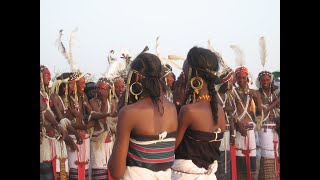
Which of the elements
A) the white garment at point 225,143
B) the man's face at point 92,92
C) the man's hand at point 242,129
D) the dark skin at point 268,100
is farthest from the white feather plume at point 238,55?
the man's face at point 92,92

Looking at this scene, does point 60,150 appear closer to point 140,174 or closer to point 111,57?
point 111,57

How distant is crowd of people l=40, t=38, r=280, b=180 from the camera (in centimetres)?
421

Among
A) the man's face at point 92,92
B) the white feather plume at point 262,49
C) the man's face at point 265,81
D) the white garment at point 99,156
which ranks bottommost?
the white garment at point 99,156

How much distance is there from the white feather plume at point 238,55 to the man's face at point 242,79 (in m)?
0.14

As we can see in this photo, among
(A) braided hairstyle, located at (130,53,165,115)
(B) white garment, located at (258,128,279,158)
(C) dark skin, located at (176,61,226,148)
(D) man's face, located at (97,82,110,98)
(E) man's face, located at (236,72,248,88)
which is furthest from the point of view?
(B) white garment, located at (258,128,279,158)

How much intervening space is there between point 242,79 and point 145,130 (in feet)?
8.52

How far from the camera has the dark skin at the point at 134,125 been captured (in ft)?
13.3

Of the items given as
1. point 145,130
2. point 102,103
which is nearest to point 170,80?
point 102,103

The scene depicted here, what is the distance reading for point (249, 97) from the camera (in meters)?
6.61

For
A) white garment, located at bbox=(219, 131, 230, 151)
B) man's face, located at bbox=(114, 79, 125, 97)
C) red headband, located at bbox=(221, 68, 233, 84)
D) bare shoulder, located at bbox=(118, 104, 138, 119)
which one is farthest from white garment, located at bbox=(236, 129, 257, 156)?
bare shoulder, located at bbox=(118, 104, 138, 119)

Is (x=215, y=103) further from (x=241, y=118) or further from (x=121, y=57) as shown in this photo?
(x=241, y=118)

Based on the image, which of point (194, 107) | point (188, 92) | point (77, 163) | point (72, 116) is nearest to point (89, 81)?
point (72, 116)

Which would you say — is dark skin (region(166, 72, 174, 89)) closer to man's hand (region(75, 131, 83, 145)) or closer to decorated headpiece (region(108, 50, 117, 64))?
decorated headpiece (region(108, 50, 117, 64))

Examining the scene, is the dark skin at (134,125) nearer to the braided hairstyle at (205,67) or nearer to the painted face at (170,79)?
the braided hairstyle at (205,67)
